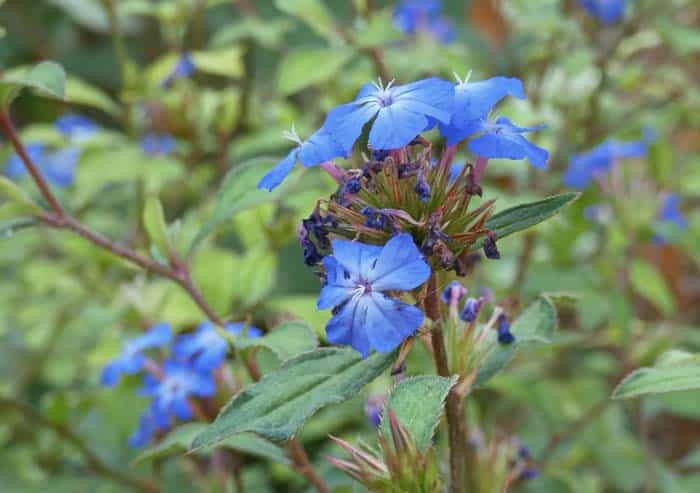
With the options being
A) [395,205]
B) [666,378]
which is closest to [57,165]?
[395,205]

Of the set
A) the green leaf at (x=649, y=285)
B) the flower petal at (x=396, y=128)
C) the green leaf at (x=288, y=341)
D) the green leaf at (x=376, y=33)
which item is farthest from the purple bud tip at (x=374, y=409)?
the green leaf at (x=649, y=285)

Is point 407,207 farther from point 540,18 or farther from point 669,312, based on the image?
point 669,312

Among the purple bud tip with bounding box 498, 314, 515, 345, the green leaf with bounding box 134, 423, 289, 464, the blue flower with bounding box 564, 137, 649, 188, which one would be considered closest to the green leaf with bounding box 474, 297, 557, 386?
the purple bud tip with bounding box 498, 314, 515, 345

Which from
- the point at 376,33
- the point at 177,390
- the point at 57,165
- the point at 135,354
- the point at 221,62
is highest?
the point at 57,165

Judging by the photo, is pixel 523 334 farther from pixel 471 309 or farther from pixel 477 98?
pixel 477 98

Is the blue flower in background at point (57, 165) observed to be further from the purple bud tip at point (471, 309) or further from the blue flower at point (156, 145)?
the purple bud tip at point (471, 309)

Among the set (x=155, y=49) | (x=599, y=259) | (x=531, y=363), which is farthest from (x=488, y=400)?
(x=155, y=49)
